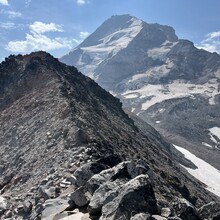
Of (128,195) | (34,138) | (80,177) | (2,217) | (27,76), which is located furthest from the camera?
(27,76)

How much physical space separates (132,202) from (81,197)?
3970mm

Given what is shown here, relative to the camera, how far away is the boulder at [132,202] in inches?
669

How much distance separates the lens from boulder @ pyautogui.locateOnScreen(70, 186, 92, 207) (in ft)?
67.1

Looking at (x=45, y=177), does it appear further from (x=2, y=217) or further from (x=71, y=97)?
(x=71, y=97)

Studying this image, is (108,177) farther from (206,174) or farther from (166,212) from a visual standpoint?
(206,174)

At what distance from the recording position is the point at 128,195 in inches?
687

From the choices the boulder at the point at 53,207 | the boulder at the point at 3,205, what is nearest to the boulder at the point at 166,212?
the boulder at the point at 53,207

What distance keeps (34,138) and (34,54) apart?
Result: 37712mm

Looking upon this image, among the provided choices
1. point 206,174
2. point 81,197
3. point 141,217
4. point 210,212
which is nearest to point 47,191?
point 81,197

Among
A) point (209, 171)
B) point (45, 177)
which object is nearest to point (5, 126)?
point (45, 177)

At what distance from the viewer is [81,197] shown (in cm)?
2058

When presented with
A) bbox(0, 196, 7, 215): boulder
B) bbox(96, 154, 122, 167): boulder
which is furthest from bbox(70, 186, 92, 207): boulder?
bbox(0, 196, 7, 215): boulder

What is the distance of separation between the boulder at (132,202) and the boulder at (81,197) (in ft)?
9.15

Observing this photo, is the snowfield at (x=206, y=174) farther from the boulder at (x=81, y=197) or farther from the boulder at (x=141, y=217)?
the boulder at (x=141, y=217)
